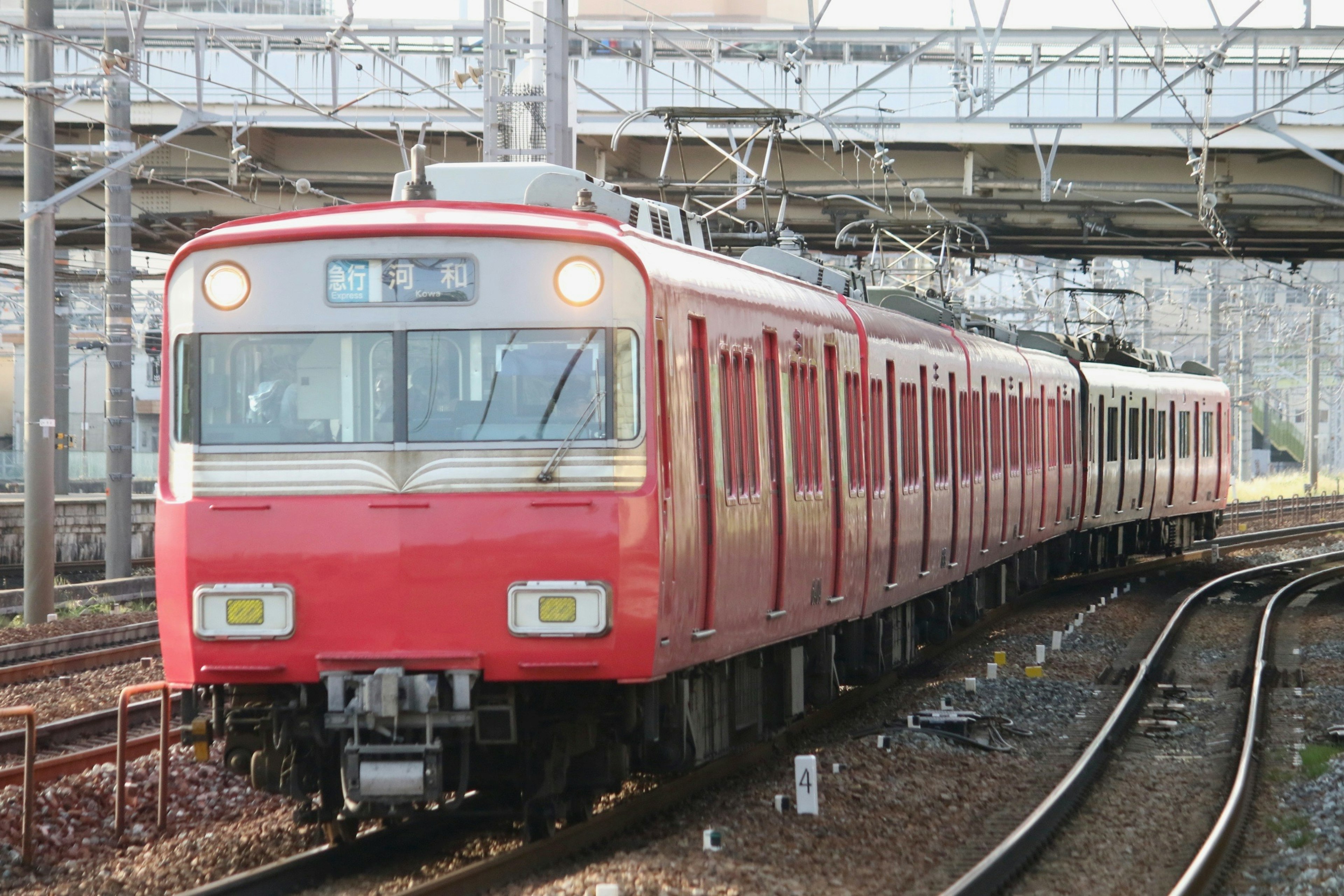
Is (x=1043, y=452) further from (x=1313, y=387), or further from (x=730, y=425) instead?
(x=1313, y=387)

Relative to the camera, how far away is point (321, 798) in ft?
26.7

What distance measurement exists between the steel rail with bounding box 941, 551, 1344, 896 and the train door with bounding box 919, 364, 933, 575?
1931 millimetres

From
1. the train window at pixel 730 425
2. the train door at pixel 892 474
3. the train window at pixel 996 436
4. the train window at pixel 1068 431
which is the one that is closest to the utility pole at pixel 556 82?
the train door at pixel 892 474

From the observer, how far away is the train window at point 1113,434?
26547 mm

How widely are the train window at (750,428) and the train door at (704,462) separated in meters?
0.70

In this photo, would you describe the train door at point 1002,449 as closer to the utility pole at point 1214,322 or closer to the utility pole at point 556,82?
the utility pole at point 556,82

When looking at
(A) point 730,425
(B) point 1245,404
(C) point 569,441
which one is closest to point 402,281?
(C) point 569,441

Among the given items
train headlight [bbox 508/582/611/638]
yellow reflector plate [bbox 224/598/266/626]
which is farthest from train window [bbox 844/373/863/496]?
yellow reflector plate [bbox 224/598/266/626]

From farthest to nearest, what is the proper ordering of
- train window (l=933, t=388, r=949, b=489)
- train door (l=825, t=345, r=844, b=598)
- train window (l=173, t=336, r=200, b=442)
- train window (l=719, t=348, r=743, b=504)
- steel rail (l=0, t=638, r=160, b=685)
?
train window (l=933, t=388, r=949, b=489)
steel rail (l=0, t=638, r=160, b=685)
train door (l=825, t=345, r=844, b=598)
train window (l=719, t=348, r=743, b=504)
train window (l=173, t=336, r=200, b=442)

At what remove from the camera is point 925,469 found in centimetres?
1487

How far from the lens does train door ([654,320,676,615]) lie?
25.2 ft

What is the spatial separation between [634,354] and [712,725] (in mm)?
2628

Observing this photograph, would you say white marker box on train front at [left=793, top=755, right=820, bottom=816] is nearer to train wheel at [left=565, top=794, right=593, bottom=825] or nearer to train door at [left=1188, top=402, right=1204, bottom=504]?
train wheel at [left=565, top=794, right=593, bottom=825]

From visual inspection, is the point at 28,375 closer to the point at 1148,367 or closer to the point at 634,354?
the point at 634,354
